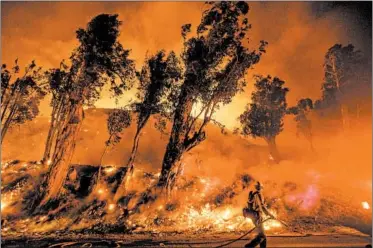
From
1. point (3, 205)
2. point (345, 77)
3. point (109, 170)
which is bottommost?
point (3, 205)

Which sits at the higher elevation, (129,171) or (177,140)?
(177,140)

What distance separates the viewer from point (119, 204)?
833 inches

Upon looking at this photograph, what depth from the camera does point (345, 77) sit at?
41.3 metres

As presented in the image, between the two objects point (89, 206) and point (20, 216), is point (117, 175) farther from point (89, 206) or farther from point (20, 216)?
point (20, 216)

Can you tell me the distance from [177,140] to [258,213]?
10.6 m

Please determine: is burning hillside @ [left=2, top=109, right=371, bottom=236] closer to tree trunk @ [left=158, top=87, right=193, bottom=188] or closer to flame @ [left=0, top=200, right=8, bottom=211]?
flame @ [left=0, top=200, right=8, bottom=211]

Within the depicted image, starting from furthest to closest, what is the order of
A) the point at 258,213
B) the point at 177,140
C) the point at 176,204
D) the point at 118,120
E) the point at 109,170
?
the point at 118,120 → the point at 109,170 → the point at 177,140 → the point at 176,204 → the point at 258,213

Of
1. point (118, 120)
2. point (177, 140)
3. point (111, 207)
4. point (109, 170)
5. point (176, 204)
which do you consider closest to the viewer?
point (111, 207)

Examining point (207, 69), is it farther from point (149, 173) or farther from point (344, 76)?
point (344, 76)

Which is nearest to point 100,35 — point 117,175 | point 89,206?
point 117,175

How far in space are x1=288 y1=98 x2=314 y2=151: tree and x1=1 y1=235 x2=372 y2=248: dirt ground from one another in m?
30.7

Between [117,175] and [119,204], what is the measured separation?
10.1 feet

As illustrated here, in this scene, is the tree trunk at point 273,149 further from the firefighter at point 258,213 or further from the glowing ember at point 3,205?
the glowing ember at point 3,205

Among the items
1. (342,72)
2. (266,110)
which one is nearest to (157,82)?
(266,110)
